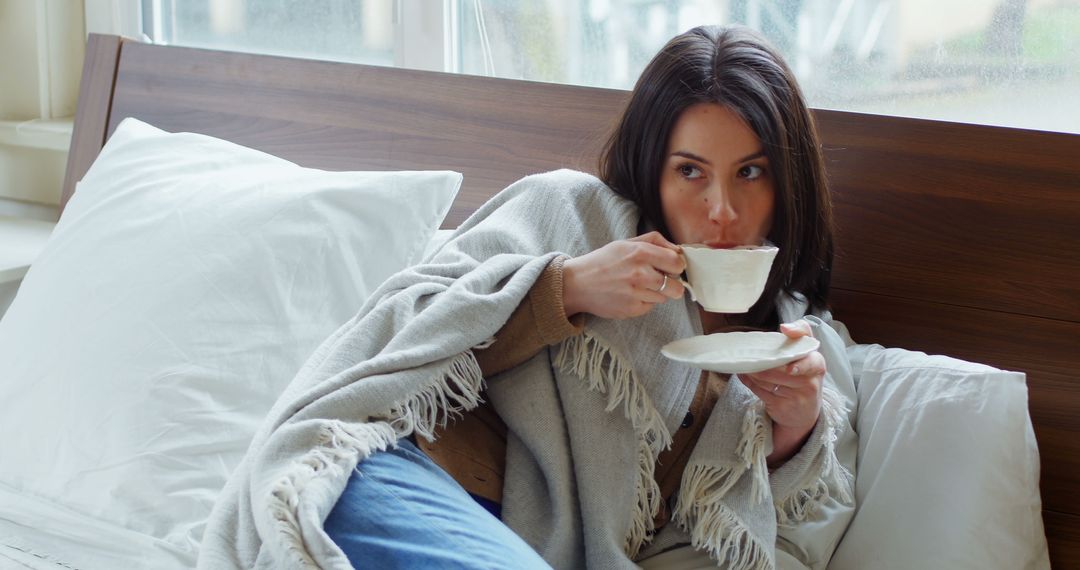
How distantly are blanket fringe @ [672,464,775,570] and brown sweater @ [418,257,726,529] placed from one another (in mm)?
50

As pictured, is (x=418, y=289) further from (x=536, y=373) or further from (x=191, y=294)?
(x=191, y=294)

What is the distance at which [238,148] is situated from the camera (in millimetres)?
1846

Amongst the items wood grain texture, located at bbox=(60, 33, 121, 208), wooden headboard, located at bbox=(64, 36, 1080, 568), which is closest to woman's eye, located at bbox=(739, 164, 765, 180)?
wooden headboard, located at bbox=(64, 36, 1080, 568)

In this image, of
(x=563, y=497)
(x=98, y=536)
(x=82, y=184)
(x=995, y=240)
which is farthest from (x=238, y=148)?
(x=995, y=240)

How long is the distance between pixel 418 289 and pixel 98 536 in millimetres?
496

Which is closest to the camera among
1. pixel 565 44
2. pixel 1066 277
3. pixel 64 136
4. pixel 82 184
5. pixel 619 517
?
pixel 619 517

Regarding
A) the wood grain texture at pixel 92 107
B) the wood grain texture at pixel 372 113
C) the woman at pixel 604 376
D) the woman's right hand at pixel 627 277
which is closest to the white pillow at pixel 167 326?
the wood grain texture at pixel 372 113

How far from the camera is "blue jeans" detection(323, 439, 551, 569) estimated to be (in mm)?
998

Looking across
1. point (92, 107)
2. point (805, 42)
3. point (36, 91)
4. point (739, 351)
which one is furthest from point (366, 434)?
point (36, 91)

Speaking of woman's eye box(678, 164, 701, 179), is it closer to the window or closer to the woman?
the woman

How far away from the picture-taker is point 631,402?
1265 mm

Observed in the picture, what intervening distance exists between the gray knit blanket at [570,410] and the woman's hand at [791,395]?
0.02 m

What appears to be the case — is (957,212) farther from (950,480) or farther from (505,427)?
(505,427)

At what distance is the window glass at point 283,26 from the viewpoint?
2.24m
